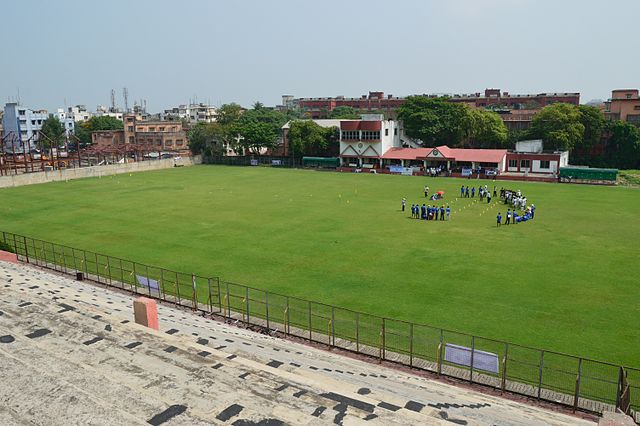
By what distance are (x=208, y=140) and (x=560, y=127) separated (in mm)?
56627

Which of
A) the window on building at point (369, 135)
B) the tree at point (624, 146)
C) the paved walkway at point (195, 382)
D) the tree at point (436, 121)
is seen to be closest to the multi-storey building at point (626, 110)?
the tree at point (624, 146)

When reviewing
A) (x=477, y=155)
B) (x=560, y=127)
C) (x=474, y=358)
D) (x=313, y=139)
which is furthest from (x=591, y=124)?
(x=474, y=358)

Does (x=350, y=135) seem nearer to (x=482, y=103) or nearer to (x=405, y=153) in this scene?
(x=405, y=153)

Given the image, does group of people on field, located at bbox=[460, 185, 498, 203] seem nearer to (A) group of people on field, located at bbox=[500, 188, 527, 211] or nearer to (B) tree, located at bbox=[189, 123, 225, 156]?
(A) group of people on field, located at bbox=[500, 188, 527, 211]

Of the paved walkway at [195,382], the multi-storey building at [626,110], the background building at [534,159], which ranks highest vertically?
the multi-storey building at [626,110]

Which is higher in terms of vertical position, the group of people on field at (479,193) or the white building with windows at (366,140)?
the white building with windows at (366,140)

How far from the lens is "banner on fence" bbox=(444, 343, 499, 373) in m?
14.7

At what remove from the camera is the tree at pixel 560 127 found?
223ft

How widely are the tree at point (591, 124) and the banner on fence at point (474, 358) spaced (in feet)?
213

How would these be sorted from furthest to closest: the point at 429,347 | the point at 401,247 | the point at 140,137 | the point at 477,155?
the point at 140,137 → the point at 477,155 → the point at 401,247 → the point at 429,347

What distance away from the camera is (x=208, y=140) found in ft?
301

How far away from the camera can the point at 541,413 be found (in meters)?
13.1

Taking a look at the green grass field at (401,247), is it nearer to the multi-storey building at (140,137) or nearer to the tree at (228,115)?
the tree at (228,115)

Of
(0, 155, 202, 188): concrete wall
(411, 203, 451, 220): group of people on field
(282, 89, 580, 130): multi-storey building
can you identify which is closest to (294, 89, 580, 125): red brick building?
(282, 89, 580, 130): multi-storey building
